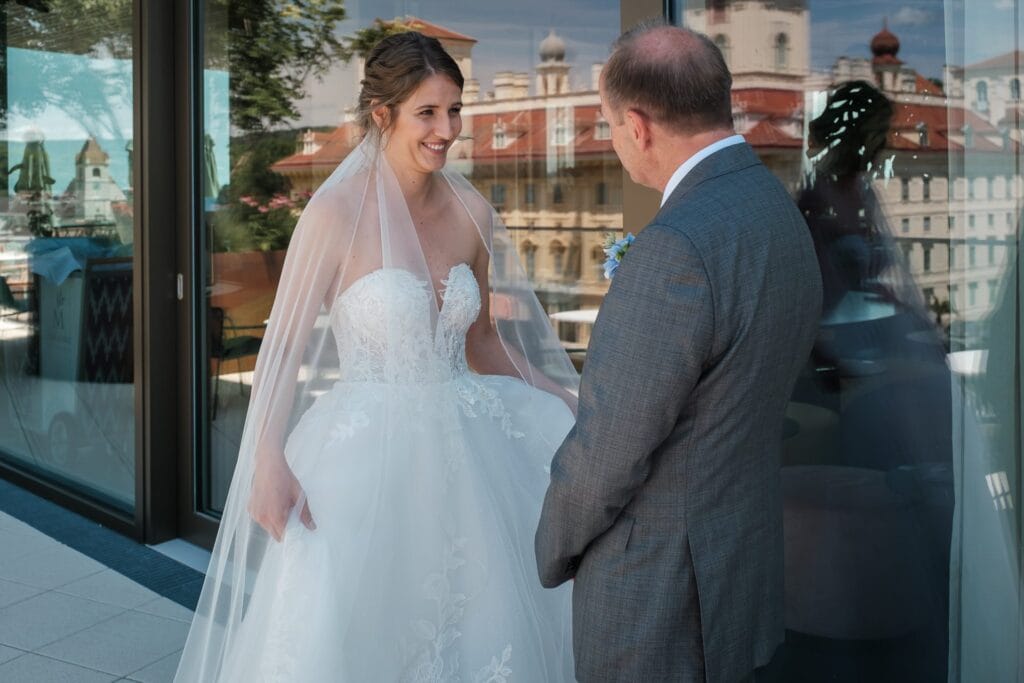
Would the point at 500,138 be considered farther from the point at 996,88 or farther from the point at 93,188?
the point at 93,188

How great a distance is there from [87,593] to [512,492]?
7.60 feet

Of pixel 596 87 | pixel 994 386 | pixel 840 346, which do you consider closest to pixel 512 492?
pixel 840 346

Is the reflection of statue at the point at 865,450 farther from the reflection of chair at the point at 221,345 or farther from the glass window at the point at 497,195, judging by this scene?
the reflection of chair at the point at 221,345

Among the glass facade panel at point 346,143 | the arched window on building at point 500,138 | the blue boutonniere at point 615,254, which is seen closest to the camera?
the blue boutonniere at point 615,254

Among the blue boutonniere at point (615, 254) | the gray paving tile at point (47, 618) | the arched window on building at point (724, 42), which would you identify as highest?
the arched window on building at point (724, 42)

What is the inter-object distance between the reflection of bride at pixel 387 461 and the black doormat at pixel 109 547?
5.74ft

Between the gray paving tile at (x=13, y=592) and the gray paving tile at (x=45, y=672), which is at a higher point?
the gray paving tile at (x=13, y=592)

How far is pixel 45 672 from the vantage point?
3.43m

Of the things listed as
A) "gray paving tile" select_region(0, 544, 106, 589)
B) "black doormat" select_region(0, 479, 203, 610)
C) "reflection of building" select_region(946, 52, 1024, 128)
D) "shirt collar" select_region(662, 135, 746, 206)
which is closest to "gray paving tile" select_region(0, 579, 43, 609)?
"gray paving tile" select_region(0, 544, 106, 589)

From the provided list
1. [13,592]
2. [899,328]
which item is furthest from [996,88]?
[13,592]

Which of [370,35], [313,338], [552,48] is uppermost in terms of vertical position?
[370,35]

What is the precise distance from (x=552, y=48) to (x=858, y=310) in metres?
1.28

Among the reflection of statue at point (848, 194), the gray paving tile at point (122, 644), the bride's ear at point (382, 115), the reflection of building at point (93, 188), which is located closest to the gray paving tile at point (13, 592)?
the gray paving tile at point (122, 644)

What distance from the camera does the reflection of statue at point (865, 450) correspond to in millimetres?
2463
